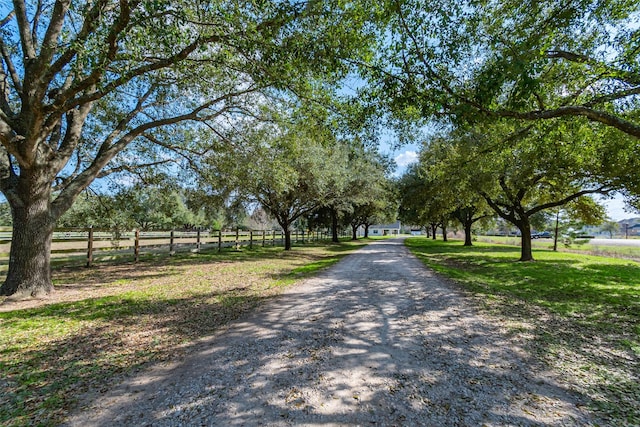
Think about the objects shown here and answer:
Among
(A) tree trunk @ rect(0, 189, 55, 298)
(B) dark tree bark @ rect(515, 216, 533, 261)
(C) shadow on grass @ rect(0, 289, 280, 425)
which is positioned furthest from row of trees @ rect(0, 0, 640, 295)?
(B) dark tree bark @ rect(515, 216, 533, 261)

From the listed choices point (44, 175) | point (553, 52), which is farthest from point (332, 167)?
point (44, 175)

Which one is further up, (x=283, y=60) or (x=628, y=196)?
(x=283, y=60)

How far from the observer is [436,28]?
549 centimetres

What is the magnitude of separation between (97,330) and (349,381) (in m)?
4.11

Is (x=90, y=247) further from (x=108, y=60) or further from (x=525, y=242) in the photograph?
(x=525, y=242)

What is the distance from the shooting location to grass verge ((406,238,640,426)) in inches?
117

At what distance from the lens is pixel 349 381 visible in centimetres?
302

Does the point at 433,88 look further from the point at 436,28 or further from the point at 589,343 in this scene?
the point at 589,343

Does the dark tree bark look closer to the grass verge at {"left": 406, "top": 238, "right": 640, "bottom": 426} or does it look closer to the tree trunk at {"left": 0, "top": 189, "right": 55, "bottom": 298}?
the grass verge at {"left": 406, "top": 238, "right": 640, "bottom": 426}

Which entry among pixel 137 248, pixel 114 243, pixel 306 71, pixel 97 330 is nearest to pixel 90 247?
pixel 114 243

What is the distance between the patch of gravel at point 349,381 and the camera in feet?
8.17

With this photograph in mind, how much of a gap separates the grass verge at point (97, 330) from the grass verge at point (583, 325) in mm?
4587

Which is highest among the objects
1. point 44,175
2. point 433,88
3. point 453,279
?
point 433,88

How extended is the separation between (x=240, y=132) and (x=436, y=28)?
715 cm
